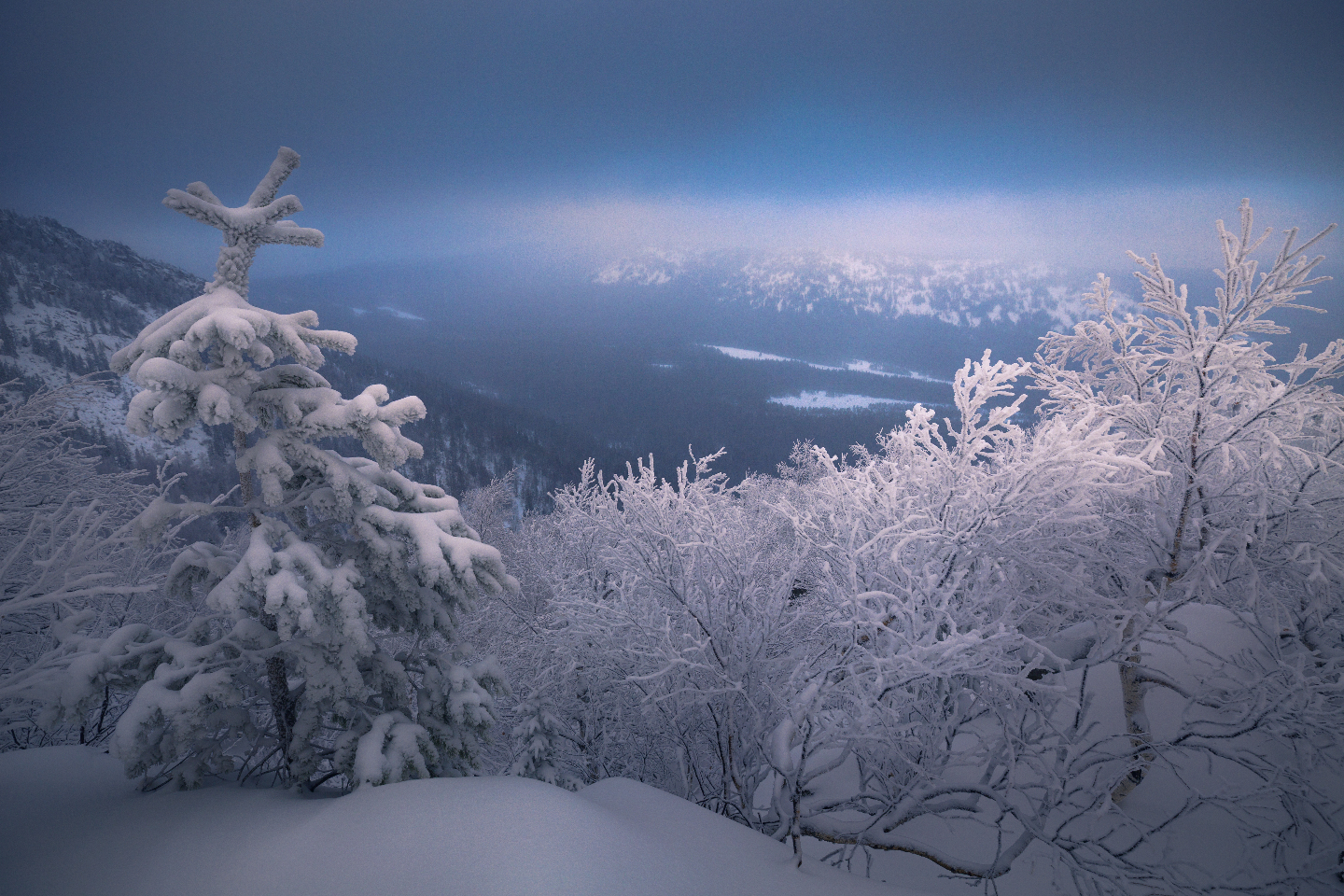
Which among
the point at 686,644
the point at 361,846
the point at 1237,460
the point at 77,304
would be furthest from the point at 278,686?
the point at 77,304

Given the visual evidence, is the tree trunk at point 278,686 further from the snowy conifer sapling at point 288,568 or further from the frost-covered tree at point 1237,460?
the frost-covered tree at point 1237,460

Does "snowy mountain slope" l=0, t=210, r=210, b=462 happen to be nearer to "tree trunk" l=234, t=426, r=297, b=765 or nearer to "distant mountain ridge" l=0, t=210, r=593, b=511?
"distant mountain ridge" l=0, t=210, r=593, b=511

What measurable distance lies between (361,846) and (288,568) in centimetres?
215

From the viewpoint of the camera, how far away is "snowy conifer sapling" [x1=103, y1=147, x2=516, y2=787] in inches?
164

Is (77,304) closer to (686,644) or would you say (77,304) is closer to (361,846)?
(686,644)

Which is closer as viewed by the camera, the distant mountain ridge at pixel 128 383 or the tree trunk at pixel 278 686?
the tree trunk at pixel 278 686

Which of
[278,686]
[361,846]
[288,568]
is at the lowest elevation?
[361,846]

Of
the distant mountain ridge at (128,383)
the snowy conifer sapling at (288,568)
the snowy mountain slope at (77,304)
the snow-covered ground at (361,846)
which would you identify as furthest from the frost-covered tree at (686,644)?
the snowy mountain slope at (77,304)

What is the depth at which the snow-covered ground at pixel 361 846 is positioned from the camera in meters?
3.52

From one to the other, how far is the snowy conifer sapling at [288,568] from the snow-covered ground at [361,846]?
44 cm

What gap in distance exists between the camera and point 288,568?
4367 mm

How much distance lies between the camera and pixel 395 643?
56.4 feet

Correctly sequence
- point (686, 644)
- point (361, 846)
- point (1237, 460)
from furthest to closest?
point (686, 644), point (1237, 460), point (361, 846)

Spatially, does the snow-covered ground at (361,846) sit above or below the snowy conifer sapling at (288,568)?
below
